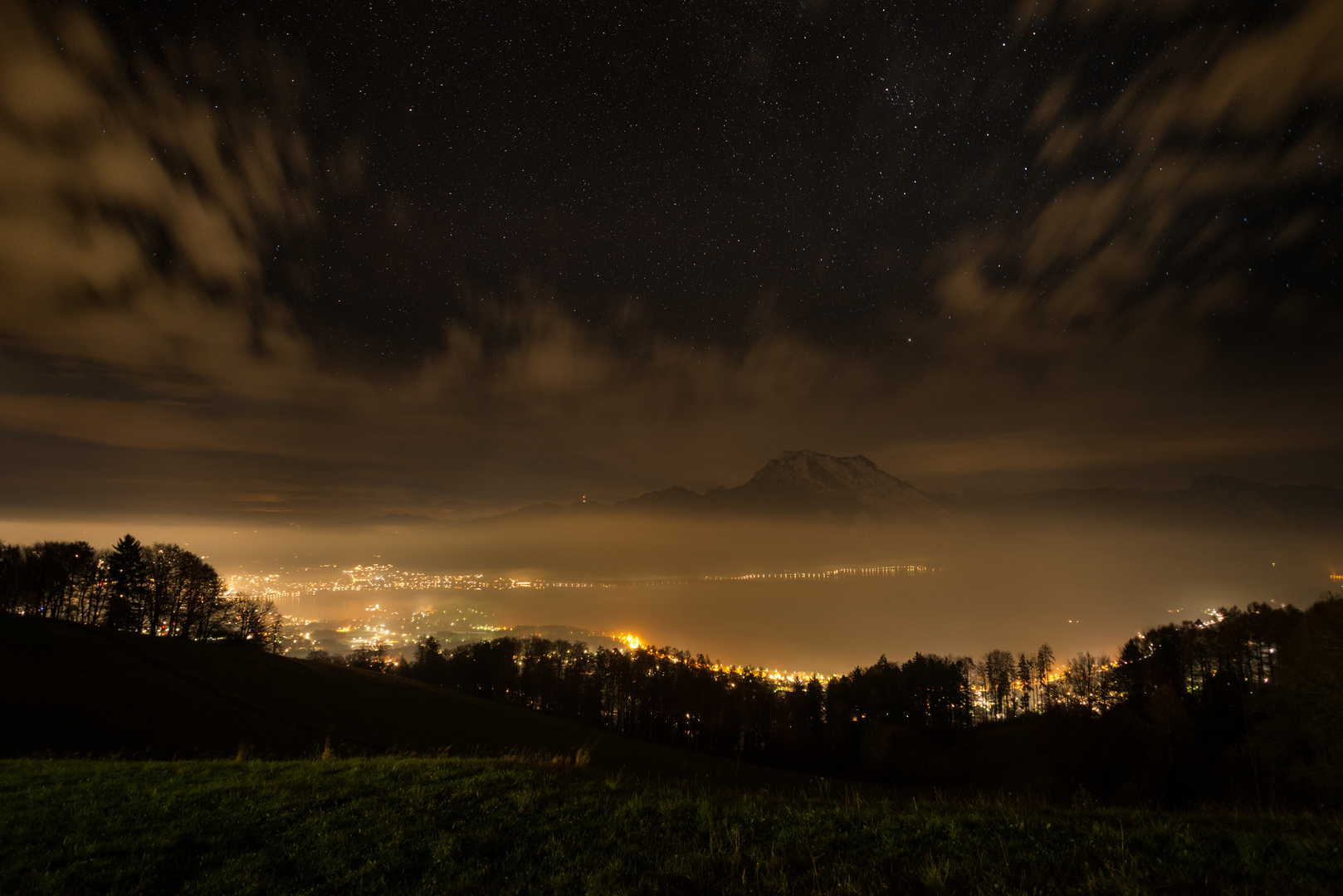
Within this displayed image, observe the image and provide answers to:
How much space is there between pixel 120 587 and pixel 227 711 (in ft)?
119

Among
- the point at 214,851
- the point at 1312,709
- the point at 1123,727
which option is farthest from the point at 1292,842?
the point at 1123,727

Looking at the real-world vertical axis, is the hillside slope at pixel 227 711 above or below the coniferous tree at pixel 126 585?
below

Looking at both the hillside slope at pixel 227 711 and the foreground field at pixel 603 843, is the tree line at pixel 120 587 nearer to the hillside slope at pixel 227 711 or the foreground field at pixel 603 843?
the hillside slope at pixel 227 711

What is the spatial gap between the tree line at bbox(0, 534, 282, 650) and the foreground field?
2419 inches

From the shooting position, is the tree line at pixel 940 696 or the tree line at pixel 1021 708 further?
the tree line at pixel 940 696

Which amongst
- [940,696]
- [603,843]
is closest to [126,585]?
[603,843]

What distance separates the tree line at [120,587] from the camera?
50.9 meters

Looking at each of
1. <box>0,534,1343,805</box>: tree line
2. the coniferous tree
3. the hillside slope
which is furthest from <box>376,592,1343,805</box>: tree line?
the coniferous tree

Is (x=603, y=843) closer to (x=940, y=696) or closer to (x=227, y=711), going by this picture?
(x=227, y=711)

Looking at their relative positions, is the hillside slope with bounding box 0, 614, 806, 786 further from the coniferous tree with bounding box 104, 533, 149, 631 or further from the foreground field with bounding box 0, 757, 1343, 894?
the coniferous tree with bounding box 104, 533, 149, 631

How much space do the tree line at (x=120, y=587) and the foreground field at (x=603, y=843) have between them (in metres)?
61.4

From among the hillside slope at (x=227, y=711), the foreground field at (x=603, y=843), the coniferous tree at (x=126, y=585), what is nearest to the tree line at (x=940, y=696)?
the coniferous tree at (x=126, y=585)

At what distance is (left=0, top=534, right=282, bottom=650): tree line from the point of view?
50938mm

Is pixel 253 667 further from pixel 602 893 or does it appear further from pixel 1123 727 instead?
pixel 1123 727
